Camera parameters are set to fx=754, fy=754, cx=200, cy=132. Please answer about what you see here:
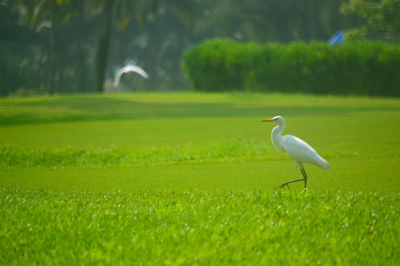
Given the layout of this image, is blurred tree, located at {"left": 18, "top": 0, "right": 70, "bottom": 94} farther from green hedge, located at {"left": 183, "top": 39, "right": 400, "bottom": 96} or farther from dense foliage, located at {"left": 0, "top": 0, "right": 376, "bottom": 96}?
green hedge, located at {"left": 183, "top": 39, "right": 400, "bottom": 96}

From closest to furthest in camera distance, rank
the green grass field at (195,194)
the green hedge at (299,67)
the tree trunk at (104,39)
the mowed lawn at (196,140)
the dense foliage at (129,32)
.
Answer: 1. the green grass field at (195,194)
2. the mowed lawn at (196,140)
3. the green hedge at (299,67)
4. the tree trunk at (104,39)
5. the dense foliage at (129,32)

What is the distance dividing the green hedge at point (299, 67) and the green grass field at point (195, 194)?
1397 cm

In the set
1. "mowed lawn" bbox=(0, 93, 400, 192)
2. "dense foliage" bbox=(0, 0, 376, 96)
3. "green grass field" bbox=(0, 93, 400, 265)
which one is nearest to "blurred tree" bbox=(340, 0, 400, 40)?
"mowed lawn" bbox=(0, 93, 400, 192)

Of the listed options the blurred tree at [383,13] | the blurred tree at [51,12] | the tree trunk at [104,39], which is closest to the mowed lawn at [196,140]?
the blurred tree at [383,13]

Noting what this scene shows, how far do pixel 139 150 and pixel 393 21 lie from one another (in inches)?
997

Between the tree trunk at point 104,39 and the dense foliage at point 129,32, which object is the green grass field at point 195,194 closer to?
the tree trunk at point 104,39

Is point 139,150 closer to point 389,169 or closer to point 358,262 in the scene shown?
point 389,169

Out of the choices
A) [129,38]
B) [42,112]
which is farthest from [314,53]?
[129,38]

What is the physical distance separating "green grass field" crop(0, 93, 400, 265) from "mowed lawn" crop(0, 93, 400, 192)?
36mm

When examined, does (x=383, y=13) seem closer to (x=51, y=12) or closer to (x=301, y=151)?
(x=51, y=12)

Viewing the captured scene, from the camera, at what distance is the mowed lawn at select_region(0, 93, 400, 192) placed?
11.3 metres

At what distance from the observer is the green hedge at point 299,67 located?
34875mm

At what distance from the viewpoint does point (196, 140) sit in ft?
56.4

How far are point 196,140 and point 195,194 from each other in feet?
24.6
